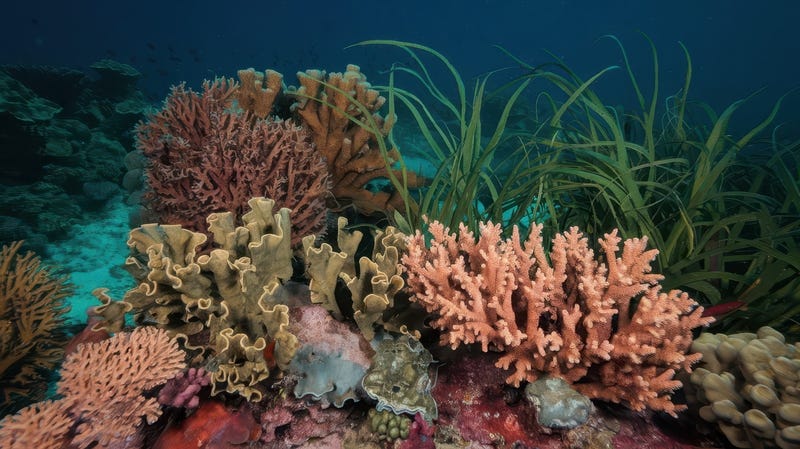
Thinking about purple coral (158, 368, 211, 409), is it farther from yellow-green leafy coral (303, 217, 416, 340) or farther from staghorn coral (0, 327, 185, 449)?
yellow-green leafy coral (303, 217, 416, 340)

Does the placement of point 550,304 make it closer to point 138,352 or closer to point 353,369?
point 353,369

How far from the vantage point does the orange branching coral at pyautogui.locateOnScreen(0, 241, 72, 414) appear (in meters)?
3.53

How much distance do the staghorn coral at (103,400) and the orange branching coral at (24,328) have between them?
8.29ft

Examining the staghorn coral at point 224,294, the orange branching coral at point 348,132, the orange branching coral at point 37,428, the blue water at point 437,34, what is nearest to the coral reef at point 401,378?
the staghorn coral at point 224,294

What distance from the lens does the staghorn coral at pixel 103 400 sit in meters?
1.65

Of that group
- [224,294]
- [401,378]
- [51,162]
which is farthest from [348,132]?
[51,162]

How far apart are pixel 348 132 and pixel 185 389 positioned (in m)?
3.01

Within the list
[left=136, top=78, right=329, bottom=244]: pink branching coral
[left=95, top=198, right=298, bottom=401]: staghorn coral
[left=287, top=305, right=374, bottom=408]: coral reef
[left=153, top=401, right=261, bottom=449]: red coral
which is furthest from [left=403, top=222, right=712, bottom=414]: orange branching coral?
[left=136, top=78, right=329, bottom=244]: pink branching coral

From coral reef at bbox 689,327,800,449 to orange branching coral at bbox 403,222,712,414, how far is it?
15 cm

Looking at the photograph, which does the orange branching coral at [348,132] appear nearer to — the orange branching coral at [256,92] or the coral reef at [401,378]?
the orange branching coral at [256,92]

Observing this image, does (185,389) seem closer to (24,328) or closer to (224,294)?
(224,294)

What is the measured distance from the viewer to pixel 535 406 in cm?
187

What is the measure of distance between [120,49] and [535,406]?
8499 cm

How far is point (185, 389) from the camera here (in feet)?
6.17
